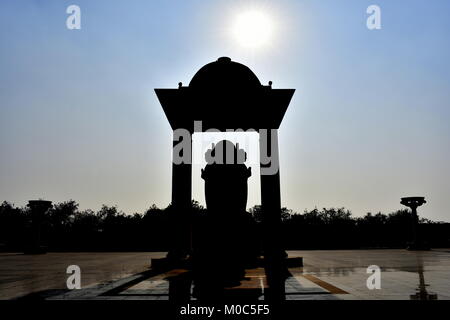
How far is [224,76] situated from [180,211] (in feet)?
19.4

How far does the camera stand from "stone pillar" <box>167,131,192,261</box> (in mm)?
13312

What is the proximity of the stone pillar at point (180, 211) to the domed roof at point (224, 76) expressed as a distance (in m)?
2.62

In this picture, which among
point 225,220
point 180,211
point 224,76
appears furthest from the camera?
point 180,211

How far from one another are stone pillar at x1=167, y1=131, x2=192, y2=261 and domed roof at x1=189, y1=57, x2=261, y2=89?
262 cm

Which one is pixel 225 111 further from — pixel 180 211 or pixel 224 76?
pixel 180 211

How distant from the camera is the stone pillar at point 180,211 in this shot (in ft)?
43.7

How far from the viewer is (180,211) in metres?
13.5

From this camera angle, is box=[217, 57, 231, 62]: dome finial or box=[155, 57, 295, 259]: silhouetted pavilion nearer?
box=[155, 57, 295, 259]: silhouetted pavilion

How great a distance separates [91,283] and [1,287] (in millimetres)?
2344

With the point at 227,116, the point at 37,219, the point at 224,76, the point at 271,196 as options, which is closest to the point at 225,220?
the point at 271,196

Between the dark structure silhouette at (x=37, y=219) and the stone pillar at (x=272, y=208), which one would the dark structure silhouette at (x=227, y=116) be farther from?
the dark structure silhouette at (x=37, y=219)

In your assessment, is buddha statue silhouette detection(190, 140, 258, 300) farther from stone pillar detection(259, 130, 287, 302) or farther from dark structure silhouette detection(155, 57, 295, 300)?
dark structure silhouette detection(155, 57, 295, 300)

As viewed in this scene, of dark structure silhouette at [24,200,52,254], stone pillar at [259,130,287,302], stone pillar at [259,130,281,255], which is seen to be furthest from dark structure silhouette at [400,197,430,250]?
dark structure silhouette at [24,200,52,254]
